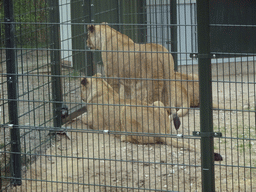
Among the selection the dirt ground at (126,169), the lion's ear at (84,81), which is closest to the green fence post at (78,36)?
the lion's ear at (84,81)

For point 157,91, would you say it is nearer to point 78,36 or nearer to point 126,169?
point 78,36

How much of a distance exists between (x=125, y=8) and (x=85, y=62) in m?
2.32

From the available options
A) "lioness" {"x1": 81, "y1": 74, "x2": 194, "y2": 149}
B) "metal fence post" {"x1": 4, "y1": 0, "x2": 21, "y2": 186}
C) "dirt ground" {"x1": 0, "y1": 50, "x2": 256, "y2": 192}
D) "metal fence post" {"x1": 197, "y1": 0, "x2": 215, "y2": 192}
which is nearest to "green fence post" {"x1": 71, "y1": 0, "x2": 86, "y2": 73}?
"lioness" {"x1": 81, "y1": 74, "x2": 194, "y2": 149}

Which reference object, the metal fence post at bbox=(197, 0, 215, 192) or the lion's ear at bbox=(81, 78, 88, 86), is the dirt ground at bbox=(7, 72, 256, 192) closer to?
the metal fence post at bbox=(197, 0, 215, 192)

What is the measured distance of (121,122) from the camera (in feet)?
21.8

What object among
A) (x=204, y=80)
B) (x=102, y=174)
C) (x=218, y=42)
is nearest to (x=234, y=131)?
(x=102, y=174)

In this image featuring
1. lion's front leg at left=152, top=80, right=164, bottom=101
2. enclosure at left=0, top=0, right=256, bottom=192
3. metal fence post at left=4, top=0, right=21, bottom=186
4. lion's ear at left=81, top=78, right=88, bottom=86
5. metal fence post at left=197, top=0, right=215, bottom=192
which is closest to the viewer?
metal fence post at left=197, top=0, right=215, bottom=192

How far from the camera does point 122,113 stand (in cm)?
665

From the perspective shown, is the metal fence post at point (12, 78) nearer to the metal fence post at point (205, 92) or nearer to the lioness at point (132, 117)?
the lioness at point (132, 117)

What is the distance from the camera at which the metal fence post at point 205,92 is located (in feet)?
12.2

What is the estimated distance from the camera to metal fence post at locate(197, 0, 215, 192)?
146 inches

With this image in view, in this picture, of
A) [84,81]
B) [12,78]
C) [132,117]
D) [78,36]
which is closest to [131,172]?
[132,117]

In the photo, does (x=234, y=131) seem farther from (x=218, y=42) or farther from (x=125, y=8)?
(x=125, y=8)

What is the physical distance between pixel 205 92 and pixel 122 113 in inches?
117
